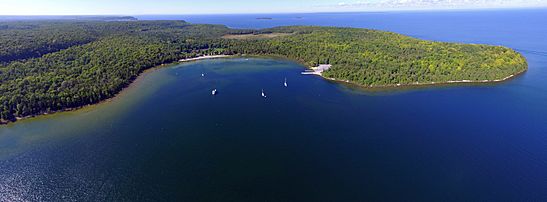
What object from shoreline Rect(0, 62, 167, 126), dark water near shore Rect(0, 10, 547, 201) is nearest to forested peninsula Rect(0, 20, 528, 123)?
shoreline Rect(0, 62, 167, 126)

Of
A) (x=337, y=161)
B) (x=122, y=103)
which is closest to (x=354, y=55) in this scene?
(x=337, y=161)

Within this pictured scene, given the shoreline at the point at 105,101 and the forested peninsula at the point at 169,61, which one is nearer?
the shoreline at the point at 105,101

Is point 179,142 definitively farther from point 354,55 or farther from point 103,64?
point 354,55

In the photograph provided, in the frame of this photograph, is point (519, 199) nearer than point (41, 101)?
Yes

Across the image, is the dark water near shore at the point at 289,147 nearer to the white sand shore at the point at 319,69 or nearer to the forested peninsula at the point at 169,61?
the forested peninsula at the point at 169,61

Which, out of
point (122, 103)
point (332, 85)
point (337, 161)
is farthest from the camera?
point (332, 85)

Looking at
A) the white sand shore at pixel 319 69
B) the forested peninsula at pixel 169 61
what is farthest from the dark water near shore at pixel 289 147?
the white sand shore at pixel 319 69

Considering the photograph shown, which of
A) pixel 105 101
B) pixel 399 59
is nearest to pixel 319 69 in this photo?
pixel 399 59

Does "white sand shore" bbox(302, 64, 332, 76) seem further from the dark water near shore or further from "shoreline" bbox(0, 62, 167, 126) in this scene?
"shoreline" bbox(0, 62, 167, 126)
